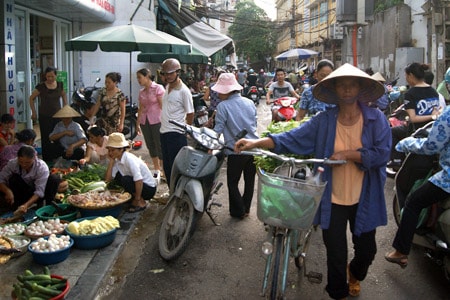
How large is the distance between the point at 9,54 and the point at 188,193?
5.54 m

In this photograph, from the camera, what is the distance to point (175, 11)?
49.6 ft

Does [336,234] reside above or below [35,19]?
below

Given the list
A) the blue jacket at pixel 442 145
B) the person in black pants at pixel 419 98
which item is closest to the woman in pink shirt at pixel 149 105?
the person in black pants at pixel 419 98

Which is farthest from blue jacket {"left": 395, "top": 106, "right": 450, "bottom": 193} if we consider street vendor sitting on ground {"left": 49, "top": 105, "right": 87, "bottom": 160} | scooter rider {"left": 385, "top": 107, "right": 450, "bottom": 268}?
street vendor sitting on ground {"left": 49, "top": 105, "right": 87, "bottom": 160}

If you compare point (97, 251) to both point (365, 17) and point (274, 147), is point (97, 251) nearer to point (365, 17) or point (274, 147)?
point (274, 147)

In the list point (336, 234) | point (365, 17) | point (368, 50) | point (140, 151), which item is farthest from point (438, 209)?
point (368, 50)

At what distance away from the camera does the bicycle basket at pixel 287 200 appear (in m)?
2.87

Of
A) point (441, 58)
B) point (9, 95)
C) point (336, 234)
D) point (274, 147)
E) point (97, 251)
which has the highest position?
point (441, 58)

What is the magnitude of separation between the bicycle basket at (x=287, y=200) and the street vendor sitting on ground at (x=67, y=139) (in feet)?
16.3

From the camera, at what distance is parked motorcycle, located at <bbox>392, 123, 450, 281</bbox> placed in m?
3.76

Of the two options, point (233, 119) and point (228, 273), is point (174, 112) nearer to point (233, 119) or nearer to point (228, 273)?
point (233, 119)

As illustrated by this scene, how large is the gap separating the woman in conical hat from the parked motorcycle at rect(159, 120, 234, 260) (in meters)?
1.26

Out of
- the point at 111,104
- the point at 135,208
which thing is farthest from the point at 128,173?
the point at 111,104

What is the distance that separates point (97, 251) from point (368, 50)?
20.4m
